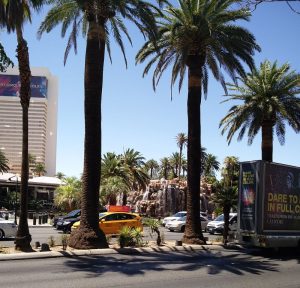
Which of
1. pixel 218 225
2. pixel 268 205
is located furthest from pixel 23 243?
pixel 218 225

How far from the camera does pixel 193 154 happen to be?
2209 centimetres

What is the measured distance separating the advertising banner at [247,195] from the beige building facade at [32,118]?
154195 mm

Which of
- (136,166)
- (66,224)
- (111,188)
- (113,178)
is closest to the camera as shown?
(66,224)

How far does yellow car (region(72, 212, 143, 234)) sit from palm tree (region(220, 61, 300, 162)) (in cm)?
911

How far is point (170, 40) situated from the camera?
22906 millimetres

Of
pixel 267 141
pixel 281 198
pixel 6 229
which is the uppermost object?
pixel 267 141

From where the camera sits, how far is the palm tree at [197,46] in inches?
856

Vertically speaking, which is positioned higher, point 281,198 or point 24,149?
point 24,149

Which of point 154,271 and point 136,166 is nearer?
point 154,271

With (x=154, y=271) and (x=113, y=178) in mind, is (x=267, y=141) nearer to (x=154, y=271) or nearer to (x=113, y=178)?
(x=154, y=271)

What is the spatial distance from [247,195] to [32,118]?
163 meters

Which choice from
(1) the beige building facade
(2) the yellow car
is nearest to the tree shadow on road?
(2) the yellow car

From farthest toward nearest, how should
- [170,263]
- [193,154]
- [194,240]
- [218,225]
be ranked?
[218,225] < [193,154] < [194,240] < [170,263]

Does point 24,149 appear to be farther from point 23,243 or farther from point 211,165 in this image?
point 211,165
